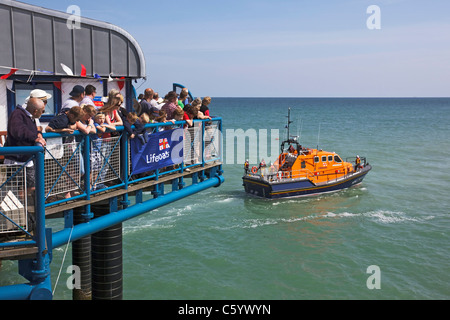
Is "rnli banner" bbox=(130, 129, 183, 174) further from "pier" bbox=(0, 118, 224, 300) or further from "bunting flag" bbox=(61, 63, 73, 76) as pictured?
"bunting flag" bbox=(61, 63, 73, 76)

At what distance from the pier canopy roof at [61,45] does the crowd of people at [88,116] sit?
1.38 metres

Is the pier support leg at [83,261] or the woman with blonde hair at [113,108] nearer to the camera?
the woman with blonde hair at [113,108]

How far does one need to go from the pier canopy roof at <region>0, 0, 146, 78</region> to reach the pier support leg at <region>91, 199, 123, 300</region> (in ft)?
12.5

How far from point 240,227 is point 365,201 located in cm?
1134

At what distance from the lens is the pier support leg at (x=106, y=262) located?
1043cm

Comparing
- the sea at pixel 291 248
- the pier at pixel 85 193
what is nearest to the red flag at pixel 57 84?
the pier at pixel 85 193

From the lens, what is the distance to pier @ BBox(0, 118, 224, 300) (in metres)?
6.00

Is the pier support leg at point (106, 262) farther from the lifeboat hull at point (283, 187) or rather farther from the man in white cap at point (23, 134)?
the lifeboat hull at point (283, 187)

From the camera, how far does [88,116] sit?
738cm

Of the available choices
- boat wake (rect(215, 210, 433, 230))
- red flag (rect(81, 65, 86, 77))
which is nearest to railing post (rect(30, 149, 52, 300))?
red flag (rect(81, 65, 86, 77))

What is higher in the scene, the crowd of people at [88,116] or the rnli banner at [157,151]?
the crowd of people at [88,116]

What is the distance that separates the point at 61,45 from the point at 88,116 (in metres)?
3.79

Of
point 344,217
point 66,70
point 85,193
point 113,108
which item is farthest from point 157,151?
point 344,217

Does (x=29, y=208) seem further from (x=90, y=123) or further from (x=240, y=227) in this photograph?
(x=240, y=227)
